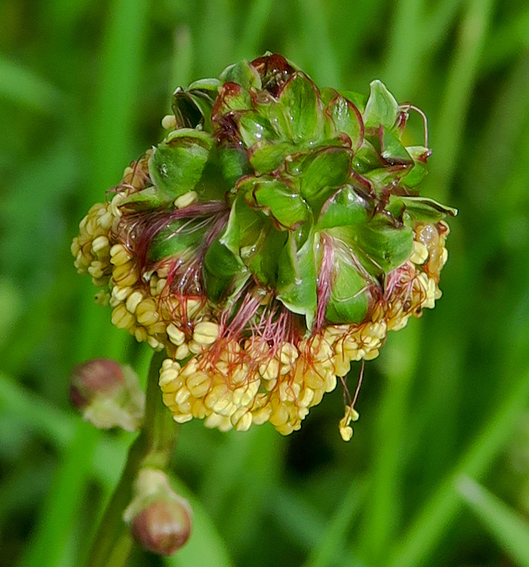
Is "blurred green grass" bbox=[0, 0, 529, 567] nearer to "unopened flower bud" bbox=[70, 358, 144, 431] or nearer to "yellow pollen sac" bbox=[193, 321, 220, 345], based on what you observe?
"unopened flower bud" bbox=[70, 358, 144, 431]

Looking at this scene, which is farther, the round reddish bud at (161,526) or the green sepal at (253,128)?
the round reddish bud at (161,526)

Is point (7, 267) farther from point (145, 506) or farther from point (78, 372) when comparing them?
point (145, 506)

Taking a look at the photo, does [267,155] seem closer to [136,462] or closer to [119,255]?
[119,255]

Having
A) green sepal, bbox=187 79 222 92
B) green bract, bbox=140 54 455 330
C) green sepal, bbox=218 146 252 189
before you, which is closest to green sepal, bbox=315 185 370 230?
green bract, bbox=140 54 455 330

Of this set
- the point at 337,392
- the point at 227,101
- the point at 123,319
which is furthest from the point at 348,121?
the point at 337,392

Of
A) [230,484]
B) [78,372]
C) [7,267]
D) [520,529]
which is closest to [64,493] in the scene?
[78,372]

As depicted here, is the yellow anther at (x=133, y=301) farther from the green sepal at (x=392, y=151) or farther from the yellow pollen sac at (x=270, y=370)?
the green sepal at (x=392, y=151)

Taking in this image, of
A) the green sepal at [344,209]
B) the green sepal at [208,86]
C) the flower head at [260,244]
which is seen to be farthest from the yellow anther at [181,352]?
the green sepal at [208,86]
